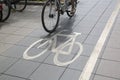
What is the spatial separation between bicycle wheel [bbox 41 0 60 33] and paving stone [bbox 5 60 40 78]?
153 cm

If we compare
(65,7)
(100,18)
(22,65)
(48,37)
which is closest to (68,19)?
(65,7)

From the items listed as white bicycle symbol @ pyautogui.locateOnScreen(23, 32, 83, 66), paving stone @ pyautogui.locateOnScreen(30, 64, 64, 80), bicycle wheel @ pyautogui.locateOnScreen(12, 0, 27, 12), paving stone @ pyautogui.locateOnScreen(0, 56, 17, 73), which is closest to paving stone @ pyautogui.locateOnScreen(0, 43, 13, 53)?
paving stone @ pyautogui.locateOnScreen(0, 56, 17, 73)

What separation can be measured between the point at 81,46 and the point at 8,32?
2213mm

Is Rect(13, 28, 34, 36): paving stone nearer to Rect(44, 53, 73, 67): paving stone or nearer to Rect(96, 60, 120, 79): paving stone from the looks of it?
Rect(44, 53, 73, 67): paving stone

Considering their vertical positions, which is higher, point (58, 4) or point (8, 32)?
point (58, 4)

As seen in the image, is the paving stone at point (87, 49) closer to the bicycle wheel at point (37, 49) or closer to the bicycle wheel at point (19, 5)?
the bicycle wheel at point (37, 49)

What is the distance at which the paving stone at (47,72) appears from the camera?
3.83 meters

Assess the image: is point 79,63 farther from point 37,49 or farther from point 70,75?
point 37,49

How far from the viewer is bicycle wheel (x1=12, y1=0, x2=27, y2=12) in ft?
26.0

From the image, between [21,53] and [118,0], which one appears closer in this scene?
[21,53]

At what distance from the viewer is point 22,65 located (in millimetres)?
4254

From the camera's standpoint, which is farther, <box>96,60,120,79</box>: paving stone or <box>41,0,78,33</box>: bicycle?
<box>41,0,78,33</box>: bicycle

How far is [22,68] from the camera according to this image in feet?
13.6

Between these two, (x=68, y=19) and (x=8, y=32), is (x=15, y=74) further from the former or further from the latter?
(x=68, y=19)
